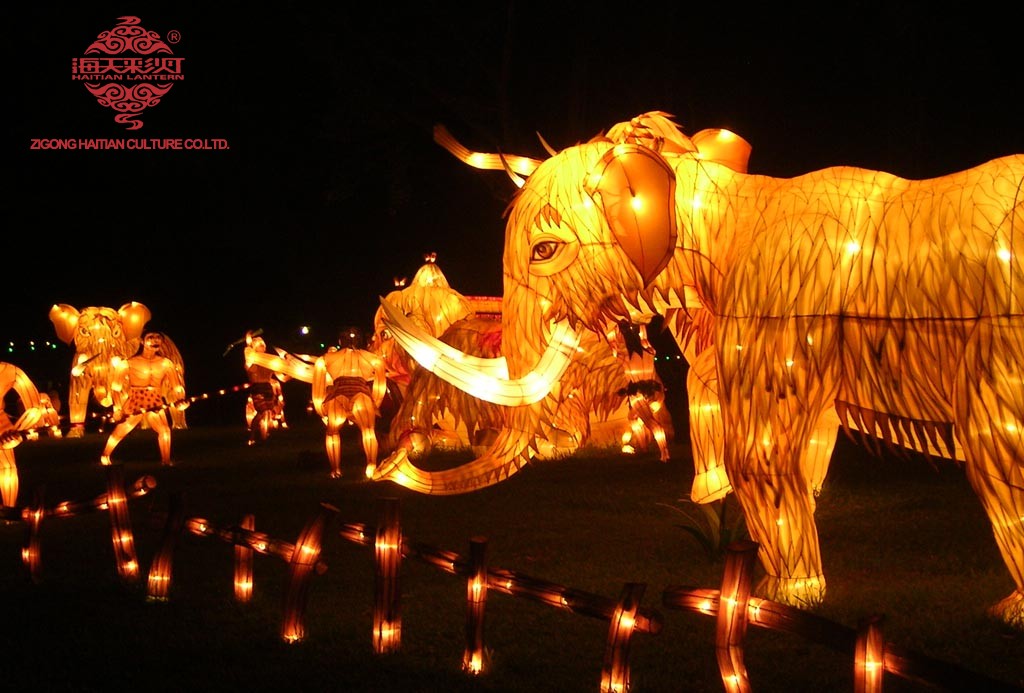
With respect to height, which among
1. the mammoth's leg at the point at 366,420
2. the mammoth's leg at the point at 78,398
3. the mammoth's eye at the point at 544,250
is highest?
the mammoth's eye at the point at 544,250

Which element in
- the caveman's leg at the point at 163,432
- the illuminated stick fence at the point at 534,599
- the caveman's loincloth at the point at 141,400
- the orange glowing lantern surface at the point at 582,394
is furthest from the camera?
the caveman's leg at the point at 163,432

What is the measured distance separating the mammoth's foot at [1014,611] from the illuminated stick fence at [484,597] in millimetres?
1556

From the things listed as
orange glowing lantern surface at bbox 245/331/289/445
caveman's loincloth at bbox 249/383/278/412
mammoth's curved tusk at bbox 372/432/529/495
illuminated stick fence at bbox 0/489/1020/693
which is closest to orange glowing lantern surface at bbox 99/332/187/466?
orange glowing lantern surface at bbox 245/331/289/445

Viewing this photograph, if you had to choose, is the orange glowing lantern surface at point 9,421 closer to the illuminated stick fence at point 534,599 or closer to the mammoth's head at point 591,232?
the illuminated stick fence at point 534,599

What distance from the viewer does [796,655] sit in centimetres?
443

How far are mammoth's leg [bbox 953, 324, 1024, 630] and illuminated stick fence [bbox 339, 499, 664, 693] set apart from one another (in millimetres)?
1327

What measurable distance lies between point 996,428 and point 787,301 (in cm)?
88

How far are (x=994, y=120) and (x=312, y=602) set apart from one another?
9599 mm

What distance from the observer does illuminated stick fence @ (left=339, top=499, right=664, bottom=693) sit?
3.77 m

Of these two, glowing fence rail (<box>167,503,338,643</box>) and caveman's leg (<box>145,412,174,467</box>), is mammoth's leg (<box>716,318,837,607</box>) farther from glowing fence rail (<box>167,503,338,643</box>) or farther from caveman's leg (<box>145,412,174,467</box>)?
caveman's leg (<box>145,412,174,467</box>)

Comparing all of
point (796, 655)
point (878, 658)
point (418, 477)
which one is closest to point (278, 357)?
point (418, 477)

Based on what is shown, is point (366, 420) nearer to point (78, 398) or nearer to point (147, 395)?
point (147, 395)

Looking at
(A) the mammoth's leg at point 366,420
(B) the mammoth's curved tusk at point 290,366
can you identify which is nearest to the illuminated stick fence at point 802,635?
(A) the mammoth's leg at point 366,420

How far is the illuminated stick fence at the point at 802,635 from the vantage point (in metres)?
2.77
